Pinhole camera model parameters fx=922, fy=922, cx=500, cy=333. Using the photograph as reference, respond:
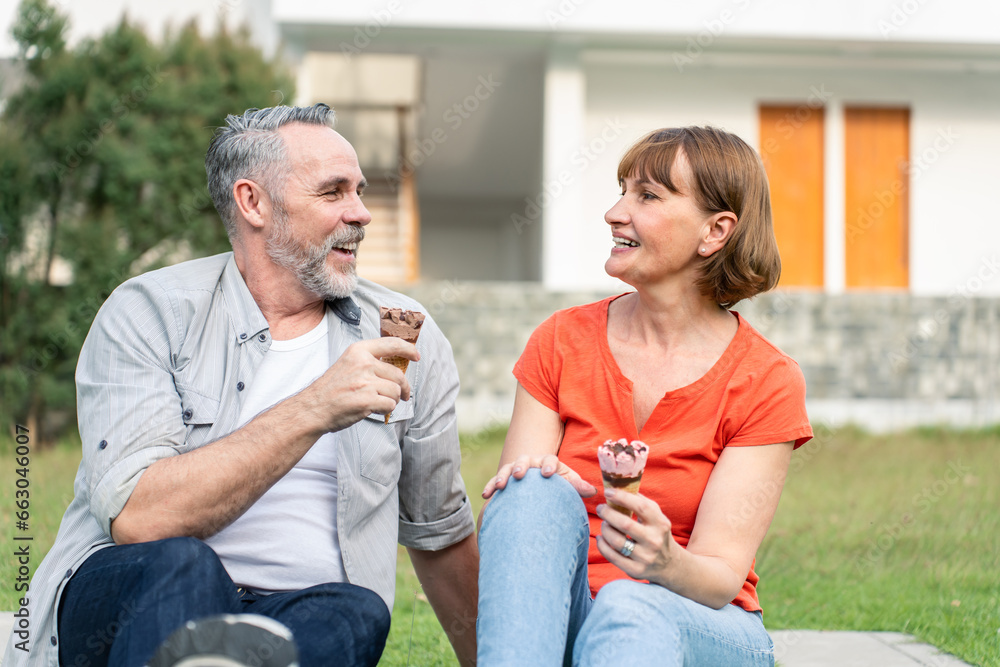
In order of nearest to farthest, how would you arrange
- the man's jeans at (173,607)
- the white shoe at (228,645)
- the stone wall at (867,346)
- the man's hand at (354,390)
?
the white shoe at (228,645) < the man's jeans at (173,607) < the man's hand at (354,390) < the stone wall at (867,346)

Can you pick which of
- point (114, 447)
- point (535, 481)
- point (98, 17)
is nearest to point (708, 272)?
point (535, 481)

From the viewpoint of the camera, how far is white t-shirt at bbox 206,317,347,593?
2.19m

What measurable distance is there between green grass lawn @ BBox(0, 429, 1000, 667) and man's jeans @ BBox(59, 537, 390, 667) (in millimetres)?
1154

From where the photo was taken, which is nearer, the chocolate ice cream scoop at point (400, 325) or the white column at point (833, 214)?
the chocolate ice cream scoop at point (400, 325)

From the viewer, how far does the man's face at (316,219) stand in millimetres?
2434

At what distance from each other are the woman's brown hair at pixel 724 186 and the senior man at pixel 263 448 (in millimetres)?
762

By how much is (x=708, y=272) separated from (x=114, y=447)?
1510 millimetres
